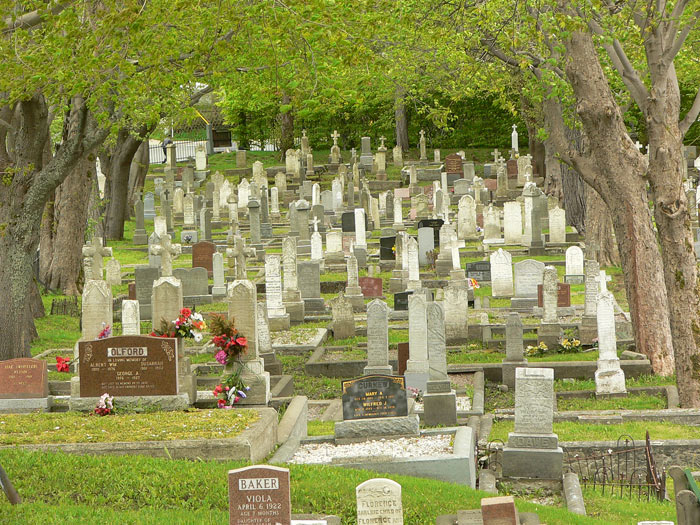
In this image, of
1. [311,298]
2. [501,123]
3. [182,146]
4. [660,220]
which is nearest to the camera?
[660,220]

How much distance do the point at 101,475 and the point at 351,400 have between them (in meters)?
3.06

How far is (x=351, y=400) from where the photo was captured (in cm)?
1210

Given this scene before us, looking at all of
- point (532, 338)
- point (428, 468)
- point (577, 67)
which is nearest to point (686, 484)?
point (428, 468)

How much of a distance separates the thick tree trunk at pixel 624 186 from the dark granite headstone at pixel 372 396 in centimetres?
568

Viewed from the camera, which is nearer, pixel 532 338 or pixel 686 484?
pixel 686 484

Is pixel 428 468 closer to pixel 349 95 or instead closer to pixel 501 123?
pixel 349 95

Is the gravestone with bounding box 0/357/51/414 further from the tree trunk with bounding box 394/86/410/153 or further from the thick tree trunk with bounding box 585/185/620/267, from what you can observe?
the tree trunk with bounding box 394/86/410/153

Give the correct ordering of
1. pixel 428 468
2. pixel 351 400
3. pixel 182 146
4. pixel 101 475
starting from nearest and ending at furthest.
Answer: pixel 101 475
pixel 428 468
pixel 351 400
pixel 182 146

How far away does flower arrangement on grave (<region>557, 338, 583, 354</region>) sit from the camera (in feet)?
59.4

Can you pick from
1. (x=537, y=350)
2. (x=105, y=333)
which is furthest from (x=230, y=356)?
(x=537, y=350)

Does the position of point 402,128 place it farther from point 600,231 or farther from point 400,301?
point 400,301

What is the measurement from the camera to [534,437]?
1188 cm

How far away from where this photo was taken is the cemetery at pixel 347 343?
10125mm

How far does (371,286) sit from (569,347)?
5.90m
